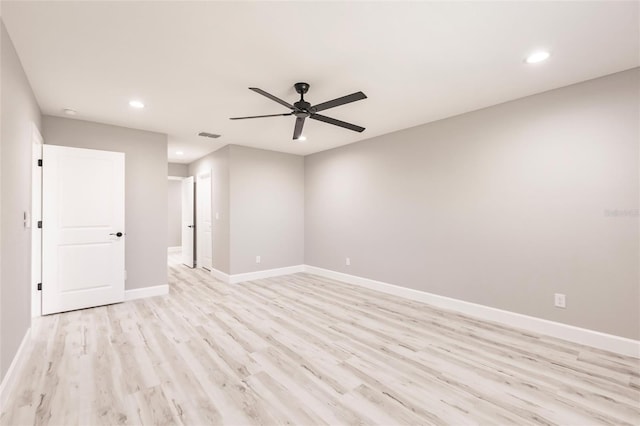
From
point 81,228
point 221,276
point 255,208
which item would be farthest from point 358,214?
point 81,228

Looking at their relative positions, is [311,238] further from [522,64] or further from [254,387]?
[522,64]

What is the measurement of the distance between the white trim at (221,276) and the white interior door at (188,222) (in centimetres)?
137

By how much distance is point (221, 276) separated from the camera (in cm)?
551

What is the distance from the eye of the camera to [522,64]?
2537 mm

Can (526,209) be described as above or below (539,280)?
above

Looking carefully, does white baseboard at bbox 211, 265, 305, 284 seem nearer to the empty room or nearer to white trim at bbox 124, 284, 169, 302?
the empty room

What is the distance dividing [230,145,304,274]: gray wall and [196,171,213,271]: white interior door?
107 centimetres

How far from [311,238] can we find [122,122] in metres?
3.78

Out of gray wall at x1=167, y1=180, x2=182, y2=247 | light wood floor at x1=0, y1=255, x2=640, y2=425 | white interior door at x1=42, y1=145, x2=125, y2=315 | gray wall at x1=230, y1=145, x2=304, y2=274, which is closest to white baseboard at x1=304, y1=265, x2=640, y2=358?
light wood floor at x1=0, y1=255, x2=640, y2=425

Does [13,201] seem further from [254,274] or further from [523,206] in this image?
[523,206]

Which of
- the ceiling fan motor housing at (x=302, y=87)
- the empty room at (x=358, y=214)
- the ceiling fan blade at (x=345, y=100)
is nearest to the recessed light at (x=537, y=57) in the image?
the empty room at (x=358, y=214)

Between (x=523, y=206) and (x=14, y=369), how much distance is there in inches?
190

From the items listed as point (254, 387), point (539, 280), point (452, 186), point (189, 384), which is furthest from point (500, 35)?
point (189, 384)

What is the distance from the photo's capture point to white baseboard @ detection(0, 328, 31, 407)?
1.92m
